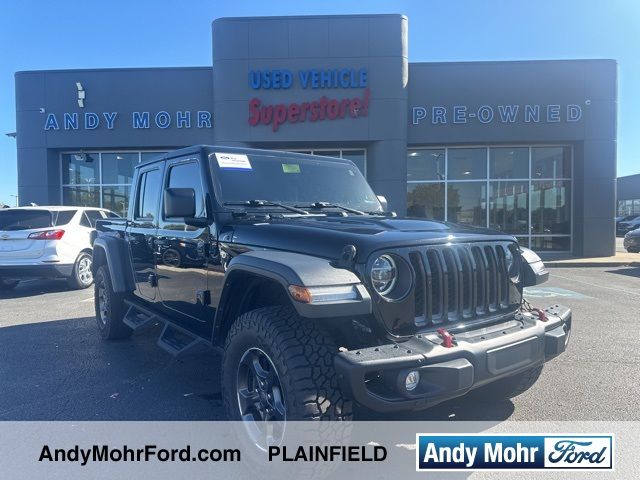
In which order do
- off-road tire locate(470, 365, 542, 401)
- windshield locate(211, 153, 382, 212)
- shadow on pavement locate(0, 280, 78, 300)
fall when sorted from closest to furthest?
off-road tire locate(470, 365, 542, 401), windshield locate(211, 153, 382, 212), shadow on pavement locate(0, 280, 78, 300)

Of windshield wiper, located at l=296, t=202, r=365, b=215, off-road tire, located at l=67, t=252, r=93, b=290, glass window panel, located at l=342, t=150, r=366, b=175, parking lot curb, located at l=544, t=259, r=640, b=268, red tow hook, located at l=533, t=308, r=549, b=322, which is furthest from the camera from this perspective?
glass window panel, located at l=342, t=150, r=366, b=175

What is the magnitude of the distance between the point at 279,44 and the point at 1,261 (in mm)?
10055

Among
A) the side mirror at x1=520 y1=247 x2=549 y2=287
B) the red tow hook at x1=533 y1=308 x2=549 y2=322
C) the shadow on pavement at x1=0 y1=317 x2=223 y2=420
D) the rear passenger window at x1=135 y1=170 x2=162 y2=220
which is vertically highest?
the rear passenger window at x1=135 y1=170 x2=162 y2=220

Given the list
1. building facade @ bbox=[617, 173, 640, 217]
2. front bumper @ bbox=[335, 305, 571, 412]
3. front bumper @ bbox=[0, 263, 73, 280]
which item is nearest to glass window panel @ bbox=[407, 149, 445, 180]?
front bumper @ bbox=[0, 263, 73, 280]

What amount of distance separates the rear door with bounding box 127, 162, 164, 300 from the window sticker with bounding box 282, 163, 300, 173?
120cm

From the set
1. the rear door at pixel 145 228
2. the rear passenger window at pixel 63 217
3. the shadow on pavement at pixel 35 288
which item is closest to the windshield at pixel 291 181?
the rear door at pixel 145 228

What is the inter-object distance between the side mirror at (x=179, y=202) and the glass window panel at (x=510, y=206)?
14847 millimetres

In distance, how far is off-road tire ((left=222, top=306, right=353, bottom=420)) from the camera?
2332 mm

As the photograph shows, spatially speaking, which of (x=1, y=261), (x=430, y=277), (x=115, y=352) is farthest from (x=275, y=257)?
(x=1, y=261)

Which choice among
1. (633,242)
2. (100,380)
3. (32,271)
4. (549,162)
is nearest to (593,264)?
(633,242)

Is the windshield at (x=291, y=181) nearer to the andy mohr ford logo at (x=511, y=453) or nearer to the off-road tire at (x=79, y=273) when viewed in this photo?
the andy mohr ford logo at (x=511, y=453)

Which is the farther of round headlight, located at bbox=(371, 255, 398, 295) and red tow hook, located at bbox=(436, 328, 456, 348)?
round headlight, located at bbox=(371, 255, 398, 295)

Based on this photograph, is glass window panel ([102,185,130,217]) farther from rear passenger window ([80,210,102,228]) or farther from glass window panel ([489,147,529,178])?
glass window panel ([489,147,529,178])

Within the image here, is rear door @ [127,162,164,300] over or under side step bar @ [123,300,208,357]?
over
